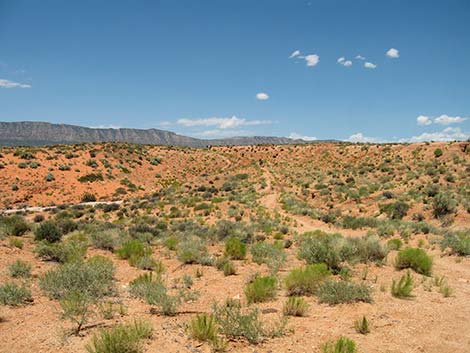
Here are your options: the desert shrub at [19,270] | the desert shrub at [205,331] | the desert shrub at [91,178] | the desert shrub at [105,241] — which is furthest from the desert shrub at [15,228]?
the desert shrub at [91,178]

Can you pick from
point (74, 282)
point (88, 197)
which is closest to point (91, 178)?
point (88, 197)

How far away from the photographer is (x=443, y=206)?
24.8 metres

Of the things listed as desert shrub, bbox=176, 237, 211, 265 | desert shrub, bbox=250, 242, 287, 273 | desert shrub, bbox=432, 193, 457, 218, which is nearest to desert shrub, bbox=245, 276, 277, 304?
desert shrub, bbox=250, 242, 287, 273

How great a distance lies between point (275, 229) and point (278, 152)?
6331 cm

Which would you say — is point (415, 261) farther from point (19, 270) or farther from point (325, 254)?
point (19, 270)

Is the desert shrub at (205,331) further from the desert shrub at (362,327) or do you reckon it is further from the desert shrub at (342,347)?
the desert shrub at (362,327)

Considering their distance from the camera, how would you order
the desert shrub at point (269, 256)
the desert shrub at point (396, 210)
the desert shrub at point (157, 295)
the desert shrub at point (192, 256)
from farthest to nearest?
the desert shrub at point (396, 210) < the desert shrub at point (192, 256) < the desert shrub at point (269, 256) < the desert shrub at point (157, 295)

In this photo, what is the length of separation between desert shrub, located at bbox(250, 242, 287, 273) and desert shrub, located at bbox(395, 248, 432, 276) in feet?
12.5

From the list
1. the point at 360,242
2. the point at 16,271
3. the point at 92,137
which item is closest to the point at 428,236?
the point at 360,242

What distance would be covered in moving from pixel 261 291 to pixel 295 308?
1201 mm

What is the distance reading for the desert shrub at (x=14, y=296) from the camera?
7.82m

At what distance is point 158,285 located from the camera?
8781mm

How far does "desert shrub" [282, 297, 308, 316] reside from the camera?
775 centimetres

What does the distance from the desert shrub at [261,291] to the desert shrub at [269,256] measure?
290 centimetres
